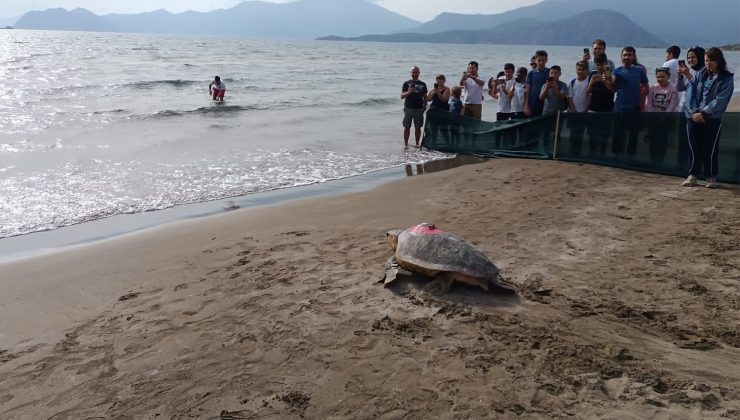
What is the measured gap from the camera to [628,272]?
4.35 metres

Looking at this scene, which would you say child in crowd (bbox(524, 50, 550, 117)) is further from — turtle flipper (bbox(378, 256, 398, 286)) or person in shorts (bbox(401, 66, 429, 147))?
turtle flipper (bbox(378, 256, 398, 286))

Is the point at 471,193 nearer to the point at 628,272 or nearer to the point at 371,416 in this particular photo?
the point at 628,272

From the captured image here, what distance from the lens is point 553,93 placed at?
874 cm

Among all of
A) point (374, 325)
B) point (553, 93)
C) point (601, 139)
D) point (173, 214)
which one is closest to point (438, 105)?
point (553, 93)

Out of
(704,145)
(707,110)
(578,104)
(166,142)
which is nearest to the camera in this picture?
(707,110)

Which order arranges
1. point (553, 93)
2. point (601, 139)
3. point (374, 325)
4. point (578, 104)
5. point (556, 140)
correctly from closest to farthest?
point (374, 325) → point (601, 139) → point (578, 104) → point (553, 93) → point (556, 140)

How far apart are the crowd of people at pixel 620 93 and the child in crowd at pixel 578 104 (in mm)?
16

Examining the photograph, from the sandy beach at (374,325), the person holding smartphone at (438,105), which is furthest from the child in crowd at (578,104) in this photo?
the sandy beach at (374,325)

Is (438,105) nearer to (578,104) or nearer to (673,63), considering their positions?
(578,104)

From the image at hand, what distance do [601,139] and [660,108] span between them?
962 millimetres

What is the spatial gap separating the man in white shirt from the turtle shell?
268 inches

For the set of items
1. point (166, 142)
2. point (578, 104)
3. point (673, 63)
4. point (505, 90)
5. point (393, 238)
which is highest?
point (673, 63)

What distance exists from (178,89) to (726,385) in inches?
922

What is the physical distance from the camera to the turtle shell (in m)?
3.92
